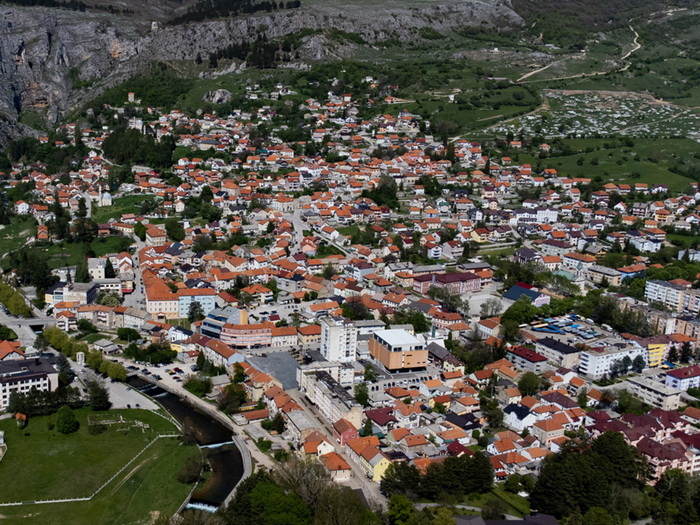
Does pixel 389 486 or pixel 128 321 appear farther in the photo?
pixel 128 321

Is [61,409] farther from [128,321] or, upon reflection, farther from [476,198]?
[476,198]

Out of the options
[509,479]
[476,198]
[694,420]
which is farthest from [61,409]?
[476,198]

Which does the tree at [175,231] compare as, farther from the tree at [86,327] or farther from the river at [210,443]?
the river at [210,443]

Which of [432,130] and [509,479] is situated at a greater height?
[432,130]

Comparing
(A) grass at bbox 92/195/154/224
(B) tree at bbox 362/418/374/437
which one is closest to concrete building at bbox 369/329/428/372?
(B) tree at bbox 362/418/374/437

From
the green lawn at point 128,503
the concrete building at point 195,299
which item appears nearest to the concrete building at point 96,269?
the concrete building at point 195,299

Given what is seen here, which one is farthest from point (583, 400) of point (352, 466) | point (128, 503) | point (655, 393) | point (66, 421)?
point (66, 421)
